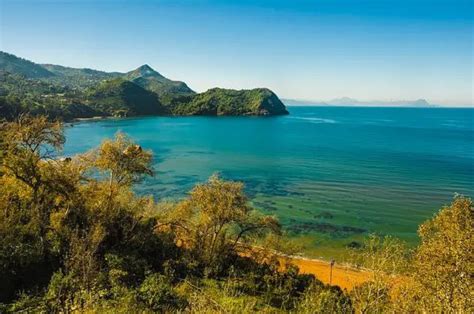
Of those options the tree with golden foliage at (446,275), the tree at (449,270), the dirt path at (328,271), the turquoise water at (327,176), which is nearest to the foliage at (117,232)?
the dirt path at (328,271)

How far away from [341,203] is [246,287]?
40.2 meters

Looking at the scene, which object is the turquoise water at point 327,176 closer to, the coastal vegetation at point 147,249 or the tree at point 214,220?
the tree at point 214,220

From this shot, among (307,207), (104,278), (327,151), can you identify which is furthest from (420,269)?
(327,151)

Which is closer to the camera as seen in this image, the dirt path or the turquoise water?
the dirt path

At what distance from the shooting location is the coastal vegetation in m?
22.6

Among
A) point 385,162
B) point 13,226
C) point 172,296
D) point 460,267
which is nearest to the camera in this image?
point 460,267

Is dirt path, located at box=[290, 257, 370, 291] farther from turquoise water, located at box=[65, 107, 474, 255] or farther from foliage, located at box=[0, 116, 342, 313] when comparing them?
foliage, located at box=[0, 116, 342, 313]

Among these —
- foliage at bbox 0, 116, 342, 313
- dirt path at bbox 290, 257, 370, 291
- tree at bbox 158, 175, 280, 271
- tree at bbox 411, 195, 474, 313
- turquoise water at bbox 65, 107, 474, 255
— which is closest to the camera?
tree at bbox 411, 195, 474, 313

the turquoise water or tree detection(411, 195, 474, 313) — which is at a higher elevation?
tree detection(411, 195, 474, 313)

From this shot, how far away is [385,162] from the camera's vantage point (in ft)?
358

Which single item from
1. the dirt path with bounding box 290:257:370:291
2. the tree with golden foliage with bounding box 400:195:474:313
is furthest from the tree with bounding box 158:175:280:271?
the tree with golden foliage with bounding box 400:195:474:313

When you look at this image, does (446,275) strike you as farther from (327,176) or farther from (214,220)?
(327,176)

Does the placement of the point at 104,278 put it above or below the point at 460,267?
below

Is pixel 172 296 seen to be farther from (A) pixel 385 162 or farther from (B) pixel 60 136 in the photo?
(A) pixel 385 162
